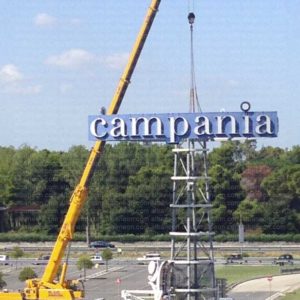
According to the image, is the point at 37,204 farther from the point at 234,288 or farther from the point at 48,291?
the point at 48,291

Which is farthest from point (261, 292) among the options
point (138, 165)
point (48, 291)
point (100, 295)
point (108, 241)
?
point (138, 165)

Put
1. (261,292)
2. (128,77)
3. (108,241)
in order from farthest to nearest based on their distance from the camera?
(108,241) → (261,292) → (128,77)

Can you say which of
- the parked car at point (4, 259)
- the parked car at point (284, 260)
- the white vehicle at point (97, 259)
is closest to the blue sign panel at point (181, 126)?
the parked car at point (284, 260)

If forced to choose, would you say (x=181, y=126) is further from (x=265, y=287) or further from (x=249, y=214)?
(x=249, y=214)

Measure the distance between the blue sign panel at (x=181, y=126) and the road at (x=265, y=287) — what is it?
50.3 ft

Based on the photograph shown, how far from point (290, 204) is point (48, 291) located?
5471 centimetres

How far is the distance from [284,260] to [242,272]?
6957 millimetres

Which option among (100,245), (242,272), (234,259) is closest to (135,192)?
(100,245)

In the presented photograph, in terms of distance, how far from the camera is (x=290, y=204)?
9775 cm

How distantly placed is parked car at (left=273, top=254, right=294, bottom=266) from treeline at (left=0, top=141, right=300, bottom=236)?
48.2ft

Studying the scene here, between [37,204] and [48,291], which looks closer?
[48,291]

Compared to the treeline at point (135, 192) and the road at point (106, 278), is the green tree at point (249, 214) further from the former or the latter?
the road at point (106, 278)

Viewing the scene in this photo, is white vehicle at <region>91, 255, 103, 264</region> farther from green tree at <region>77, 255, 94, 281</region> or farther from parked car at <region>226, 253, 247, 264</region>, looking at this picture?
parked car at <region>226, 253, 247, 264</region>

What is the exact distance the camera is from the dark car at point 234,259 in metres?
75.5
